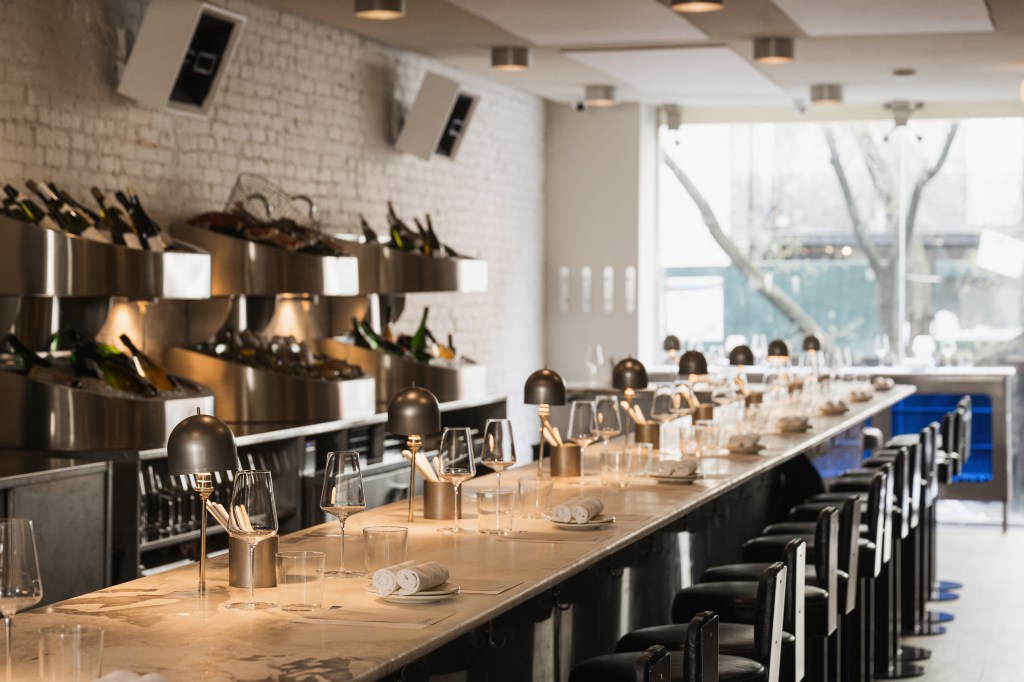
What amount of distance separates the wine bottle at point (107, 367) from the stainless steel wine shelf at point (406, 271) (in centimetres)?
219

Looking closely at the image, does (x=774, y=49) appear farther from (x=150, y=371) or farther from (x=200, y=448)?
(x=200, y=448)

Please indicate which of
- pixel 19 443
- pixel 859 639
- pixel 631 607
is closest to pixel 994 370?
pixel 859 639

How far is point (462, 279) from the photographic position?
866 cm

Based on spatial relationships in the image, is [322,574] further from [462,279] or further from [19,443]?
[462,279]

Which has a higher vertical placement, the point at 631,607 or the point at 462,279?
the point at 462,279

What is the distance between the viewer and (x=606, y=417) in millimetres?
4879

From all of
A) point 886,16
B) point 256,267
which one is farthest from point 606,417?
point 886,16

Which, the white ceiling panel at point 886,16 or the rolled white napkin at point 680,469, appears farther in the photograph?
the white ceiling panel at point 886,16

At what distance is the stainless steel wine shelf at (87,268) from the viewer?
5.14 m

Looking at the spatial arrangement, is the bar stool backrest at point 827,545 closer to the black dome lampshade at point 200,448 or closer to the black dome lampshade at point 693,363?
the black dome lampshade at point 693,363

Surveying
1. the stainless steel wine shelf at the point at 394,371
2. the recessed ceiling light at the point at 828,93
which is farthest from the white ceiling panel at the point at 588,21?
the recessed ceiling light at the point at 828,93

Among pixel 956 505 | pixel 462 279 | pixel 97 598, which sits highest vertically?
pixel 462 279

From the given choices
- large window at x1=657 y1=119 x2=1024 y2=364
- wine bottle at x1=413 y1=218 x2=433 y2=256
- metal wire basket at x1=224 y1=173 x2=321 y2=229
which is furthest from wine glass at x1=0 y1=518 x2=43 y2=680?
large window at x1=657 y1=119 x2=1024 y2=364

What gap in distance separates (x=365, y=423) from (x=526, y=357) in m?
4.80
